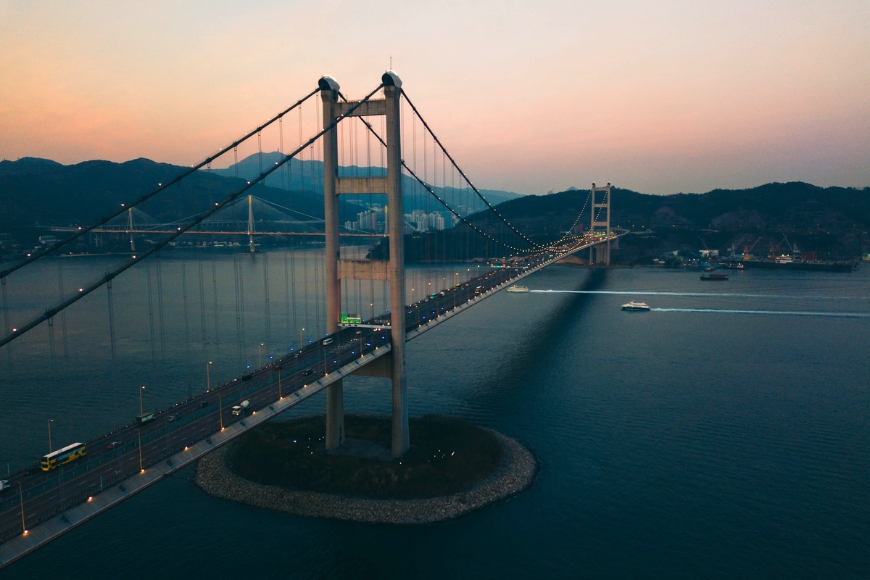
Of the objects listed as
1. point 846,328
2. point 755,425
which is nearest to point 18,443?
point 755,425

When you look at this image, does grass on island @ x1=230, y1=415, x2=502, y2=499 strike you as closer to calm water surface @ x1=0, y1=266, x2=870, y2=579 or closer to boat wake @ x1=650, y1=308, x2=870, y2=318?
calm water surface @ x1=0, y1=266, x2=870, y2=579

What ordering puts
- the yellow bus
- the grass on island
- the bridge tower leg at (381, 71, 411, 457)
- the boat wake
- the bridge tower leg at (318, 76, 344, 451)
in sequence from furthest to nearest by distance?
the boat wake < the bridge tower leg at (318, 76, 344, 451) < the bridge tower leg at (381, 71, 411, 457) < the grass on island < the yellow bus

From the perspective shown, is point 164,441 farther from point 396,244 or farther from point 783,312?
point 783,312

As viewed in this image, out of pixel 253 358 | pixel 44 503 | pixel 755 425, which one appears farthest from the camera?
pixel 253 358

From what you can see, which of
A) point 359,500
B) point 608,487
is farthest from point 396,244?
point 608,487

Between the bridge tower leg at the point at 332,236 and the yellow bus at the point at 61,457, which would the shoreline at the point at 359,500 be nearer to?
the bridge tower leg at the point at 332,236

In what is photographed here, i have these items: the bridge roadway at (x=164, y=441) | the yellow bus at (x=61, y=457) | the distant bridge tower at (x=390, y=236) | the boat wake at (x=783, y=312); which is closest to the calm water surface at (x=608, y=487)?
the bridge roadway at (x=164, y=441)

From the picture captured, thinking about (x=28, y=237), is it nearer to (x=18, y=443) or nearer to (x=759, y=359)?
(x=18, y=443)

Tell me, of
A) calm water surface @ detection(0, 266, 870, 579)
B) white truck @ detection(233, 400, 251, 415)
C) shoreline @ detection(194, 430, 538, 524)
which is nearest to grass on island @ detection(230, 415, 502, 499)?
shoreline @ detection(194, 430, 538, 524)
